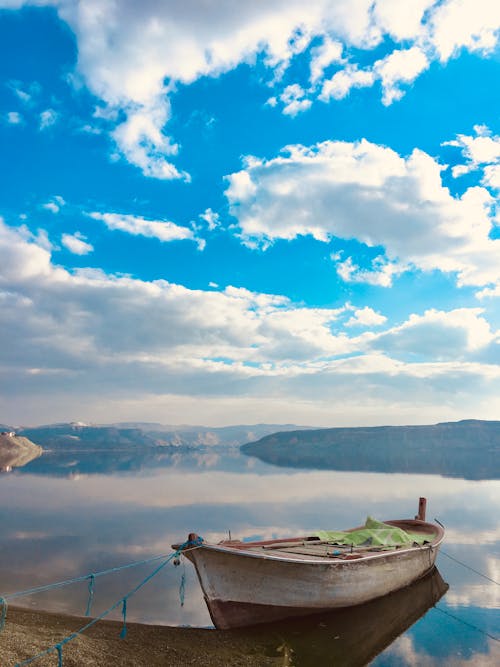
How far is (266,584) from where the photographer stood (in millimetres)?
13156

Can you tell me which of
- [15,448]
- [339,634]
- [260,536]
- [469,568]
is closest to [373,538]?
[339,634]

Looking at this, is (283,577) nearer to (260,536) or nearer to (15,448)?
(260,536)

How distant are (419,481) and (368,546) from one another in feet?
198

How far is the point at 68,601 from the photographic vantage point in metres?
16.3

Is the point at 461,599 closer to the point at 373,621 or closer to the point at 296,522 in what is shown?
the point at 373,621

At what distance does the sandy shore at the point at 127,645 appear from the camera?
10039 mm

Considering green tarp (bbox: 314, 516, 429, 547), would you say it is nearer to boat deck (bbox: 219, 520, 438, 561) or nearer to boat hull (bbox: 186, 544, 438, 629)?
boat deck (bbox: 219, 520, 438, 561)

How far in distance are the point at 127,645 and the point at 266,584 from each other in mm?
4119

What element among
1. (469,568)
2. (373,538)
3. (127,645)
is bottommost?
(469,568)

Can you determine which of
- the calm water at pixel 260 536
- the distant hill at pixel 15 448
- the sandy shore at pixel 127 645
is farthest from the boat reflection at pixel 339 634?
the distant hill at pixel 15 448

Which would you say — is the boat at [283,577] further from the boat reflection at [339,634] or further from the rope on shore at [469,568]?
the rope on shore at [469,568]

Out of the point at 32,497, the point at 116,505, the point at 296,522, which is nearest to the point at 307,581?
the point at 296,522

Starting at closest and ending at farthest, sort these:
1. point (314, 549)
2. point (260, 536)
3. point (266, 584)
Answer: point (266, 584) → point (314, 549) → point (260, 536)

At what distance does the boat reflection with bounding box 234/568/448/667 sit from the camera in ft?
39.0
